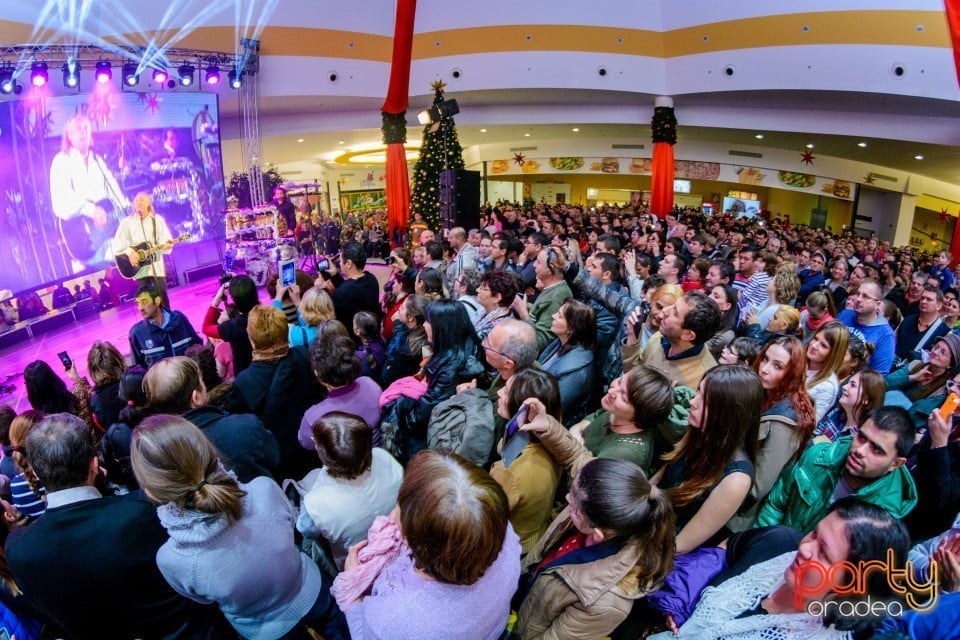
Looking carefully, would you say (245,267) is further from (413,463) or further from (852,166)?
(852,166)

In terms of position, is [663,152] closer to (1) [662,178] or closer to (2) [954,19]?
(1) [662,178]

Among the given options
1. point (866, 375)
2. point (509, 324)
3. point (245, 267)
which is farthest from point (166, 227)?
point (866, 375)

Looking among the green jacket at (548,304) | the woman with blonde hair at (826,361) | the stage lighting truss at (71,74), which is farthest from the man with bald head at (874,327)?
the stage lighting truss at (71,74)

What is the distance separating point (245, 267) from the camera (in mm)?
7535

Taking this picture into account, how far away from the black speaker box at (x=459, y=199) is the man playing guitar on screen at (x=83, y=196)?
13.6 feet

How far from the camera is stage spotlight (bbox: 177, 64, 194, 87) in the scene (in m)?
7.91

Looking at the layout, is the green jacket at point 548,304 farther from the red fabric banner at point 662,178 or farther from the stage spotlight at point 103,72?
the red fabric banner at point 662,178

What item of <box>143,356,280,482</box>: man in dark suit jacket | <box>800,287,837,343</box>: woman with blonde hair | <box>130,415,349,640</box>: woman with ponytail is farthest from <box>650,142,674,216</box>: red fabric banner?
<box>130,415,349,640</box>: woman with ponytail

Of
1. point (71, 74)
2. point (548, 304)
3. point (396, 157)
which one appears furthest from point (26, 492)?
point (396, 157)

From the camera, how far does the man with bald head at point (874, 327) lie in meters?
3.16

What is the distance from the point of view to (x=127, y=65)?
300 inches

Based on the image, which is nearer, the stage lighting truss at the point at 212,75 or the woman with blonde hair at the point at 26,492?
the woman with blonde hair at the point at 26,492

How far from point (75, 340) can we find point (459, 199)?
5011 millimetres

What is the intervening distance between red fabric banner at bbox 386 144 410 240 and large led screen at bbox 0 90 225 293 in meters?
3.61
